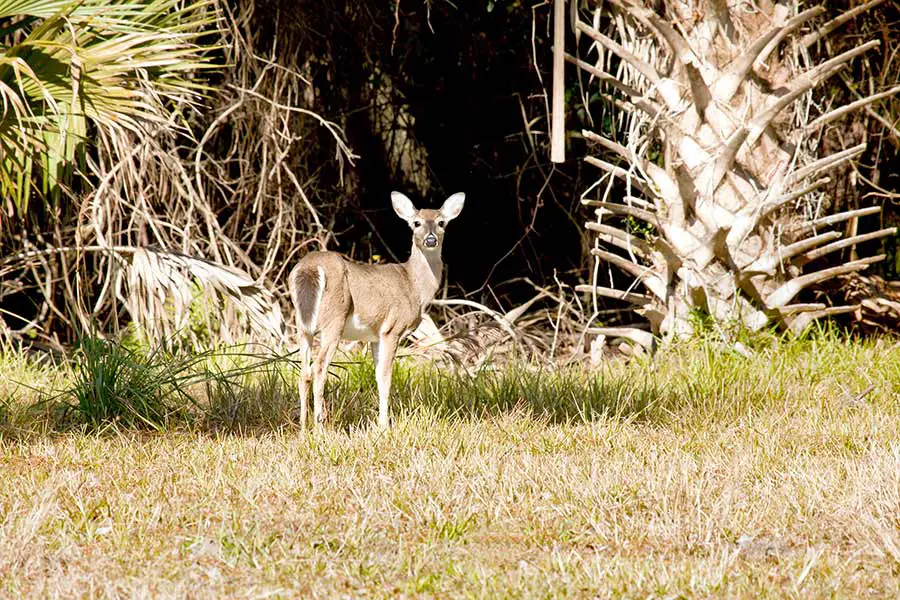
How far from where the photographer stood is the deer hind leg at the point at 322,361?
5.61 meters

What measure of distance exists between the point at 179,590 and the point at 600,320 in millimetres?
7195

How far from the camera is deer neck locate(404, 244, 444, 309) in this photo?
6.26 meters

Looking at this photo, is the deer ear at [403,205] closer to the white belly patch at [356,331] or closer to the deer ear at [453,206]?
the deer ear at [453,206]

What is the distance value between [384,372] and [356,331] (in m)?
0.24

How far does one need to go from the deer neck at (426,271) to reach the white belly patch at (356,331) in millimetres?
432

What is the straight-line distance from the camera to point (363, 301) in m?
5.76

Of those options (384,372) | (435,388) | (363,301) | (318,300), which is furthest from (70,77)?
(435,388)

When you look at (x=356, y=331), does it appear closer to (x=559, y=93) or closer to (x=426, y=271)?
(x=426, y=271)

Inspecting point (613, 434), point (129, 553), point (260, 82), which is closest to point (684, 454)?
point (613, 434)

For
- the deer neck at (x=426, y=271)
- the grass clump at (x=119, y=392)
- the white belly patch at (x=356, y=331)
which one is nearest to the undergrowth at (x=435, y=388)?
the grass clump at (x=119, y=392)

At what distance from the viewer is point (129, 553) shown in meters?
3.75

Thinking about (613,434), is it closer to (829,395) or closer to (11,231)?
(829,395)

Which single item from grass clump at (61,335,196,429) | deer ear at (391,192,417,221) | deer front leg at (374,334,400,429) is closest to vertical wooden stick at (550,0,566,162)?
deer ear at (391,192,417,221)

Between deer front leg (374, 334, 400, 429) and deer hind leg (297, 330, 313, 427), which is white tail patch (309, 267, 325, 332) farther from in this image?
deer front leg (374, 334, 400, 429)
